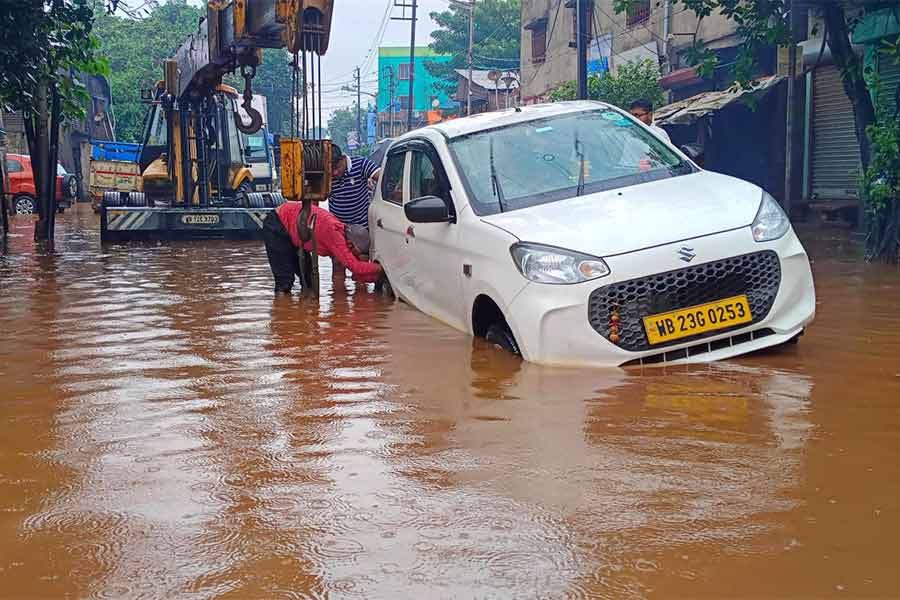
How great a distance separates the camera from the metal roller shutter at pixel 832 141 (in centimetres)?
1945

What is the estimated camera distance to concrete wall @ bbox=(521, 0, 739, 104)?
85.7 ft

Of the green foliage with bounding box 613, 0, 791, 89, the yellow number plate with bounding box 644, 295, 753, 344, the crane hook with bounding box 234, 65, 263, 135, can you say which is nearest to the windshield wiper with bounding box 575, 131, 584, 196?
the yellow number plate with bounding box 644, 295, 753, 344

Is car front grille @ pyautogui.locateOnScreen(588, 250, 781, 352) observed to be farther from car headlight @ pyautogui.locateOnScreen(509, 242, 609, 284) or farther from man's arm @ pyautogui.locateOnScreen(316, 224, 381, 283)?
man's arm @ pyautogui.locateOnScreen(316, 224, 381, 283)

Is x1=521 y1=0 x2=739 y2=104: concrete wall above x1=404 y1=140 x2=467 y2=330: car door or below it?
above

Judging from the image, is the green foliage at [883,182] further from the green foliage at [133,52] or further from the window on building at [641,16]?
the green foliage at [133,52]

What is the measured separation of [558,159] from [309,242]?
3377mm

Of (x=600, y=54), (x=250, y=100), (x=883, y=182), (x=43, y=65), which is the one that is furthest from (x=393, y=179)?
(x=600, y=54)

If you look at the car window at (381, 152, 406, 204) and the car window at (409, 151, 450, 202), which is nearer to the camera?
the car window at (409, 151, 450, 202)

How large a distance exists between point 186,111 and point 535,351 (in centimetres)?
1333

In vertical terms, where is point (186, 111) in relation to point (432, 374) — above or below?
above

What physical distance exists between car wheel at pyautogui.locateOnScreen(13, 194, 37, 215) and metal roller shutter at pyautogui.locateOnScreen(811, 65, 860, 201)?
19263 mm

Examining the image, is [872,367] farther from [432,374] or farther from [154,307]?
[154,307]

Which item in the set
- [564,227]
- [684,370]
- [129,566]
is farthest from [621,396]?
[129,566]

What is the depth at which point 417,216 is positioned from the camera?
22.7ft
